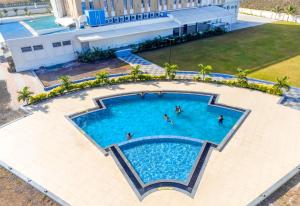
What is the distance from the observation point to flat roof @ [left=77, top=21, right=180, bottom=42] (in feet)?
134

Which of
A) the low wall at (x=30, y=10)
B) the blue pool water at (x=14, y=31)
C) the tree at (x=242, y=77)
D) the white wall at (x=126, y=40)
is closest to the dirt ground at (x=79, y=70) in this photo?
the white wall at (x=126, y=40)

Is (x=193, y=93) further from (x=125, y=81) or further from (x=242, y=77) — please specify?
(x=125, y=81)

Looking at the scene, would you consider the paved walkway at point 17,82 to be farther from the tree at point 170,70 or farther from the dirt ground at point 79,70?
the tree at point 170,70

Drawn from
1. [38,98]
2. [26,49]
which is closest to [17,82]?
[26,49]

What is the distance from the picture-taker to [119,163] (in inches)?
790

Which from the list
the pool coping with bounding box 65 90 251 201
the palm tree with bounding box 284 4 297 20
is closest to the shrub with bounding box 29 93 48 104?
the pool coping with bounding box 65 90 251 201

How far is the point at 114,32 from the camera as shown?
Answer: 143 feet

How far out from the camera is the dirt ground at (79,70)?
1414 inches

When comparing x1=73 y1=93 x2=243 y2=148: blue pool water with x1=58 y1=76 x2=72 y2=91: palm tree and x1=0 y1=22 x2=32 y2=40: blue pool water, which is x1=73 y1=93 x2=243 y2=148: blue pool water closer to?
x1=58 y1=76 x2=72 y2=91: palm tree

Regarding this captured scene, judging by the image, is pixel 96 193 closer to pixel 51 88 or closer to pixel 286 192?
pixel 286 192

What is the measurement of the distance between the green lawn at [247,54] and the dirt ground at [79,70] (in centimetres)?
588

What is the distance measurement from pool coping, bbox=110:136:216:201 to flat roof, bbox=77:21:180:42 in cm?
2533

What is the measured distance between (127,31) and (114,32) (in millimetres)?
2433

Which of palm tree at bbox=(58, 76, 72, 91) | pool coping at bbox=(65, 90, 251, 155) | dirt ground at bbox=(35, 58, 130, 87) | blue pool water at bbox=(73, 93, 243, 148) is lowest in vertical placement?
blue pool water at bbox=(73, 93, 243, 148)
